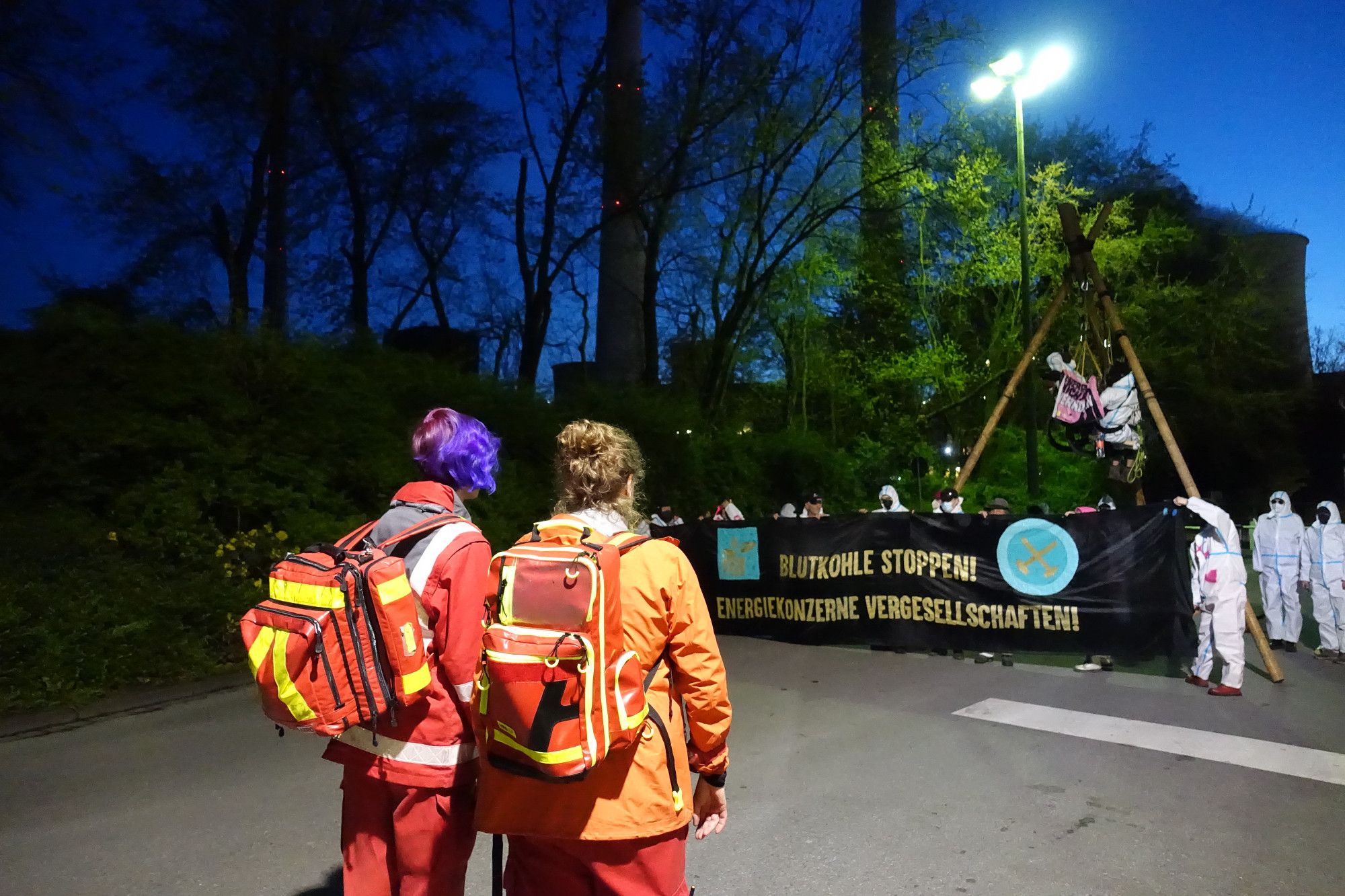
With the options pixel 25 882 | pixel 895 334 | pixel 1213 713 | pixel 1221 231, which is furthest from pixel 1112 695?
pixel 1221 231

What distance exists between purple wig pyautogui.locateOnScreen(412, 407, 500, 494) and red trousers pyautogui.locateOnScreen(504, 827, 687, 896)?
3.50ft

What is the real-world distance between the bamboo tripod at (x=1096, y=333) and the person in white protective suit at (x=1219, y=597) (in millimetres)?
336

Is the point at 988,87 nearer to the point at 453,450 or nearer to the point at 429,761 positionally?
the point at 453,450

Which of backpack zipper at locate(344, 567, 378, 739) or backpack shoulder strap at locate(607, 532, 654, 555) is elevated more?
backpack shoulder strap at locate(607, 532, 654, 555)

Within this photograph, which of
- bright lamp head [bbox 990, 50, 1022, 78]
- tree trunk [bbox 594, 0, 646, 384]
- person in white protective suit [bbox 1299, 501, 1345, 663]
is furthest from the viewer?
tree trunk [bbox 594, 0, 646, 384]

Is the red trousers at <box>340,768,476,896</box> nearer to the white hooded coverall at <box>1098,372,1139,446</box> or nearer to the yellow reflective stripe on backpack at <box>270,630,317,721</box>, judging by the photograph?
the yellow reflective stripe on backpack at <box>270,630,317,721</box>

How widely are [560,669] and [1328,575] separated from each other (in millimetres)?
10763

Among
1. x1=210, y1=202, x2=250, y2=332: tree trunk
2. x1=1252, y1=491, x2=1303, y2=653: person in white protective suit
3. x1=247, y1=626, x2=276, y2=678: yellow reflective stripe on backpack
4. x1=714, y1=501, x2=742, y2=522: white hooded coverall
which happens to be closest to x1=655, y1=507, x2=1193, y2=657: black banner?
x1=1252, y1=491, x2=1303, y2=653: person in white protective suit

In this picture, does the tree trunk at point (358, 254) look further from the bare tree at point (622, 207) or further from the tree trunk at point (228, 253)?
the bare tree at point (622, 207)

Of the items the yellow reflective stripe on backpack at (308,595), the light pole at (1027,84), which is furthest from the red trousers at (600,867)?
the light pole at (1027,84)

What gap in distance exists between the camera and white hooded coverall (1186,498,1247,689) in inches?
300

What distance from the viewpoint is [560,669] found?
2100 mm

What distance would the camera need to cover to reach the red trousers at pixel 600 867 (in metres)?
2.18

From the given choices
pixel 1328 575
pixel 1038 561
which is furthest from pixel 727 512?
pixel 1328 575
